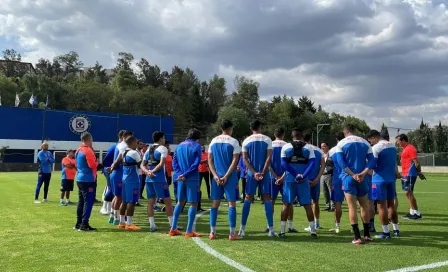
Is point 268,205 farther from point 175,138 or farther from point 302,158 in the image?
point 175,138

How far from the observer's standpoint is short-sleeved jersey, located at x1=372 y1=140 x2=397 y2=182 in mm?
8609

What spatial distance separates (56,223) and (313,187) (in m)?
6.41

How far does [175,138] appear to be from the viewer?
75875 mm

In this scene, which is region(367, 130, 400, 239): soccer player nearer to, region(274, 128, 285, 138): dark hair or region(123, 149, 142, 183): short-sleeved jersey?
region(274, 128, 285, 138): dark hair

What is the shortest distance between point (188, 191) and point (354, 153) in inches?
133

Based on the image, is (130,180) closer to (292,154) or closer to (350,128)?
(292,154)

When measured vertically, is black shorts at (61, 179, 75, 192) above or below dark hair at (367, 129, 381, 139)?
below

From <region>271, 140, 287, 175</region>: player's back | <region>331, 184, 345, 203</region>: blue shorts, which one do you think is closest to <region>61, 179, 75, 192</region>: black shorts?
<region>271, 140, 287, 175</region>: player's back

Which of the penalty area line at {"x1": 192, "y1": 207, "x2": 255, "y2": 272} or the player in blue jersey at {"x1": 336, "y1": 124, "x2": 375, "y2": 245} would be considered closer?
the penalty area line at {"x1": 192, "y1": 207, "x2": 255, "y2": 272}

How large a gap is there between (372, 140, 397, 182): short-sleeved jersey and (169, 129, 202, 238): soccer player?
12.1 feet

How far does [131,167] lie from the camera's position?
9500 mm

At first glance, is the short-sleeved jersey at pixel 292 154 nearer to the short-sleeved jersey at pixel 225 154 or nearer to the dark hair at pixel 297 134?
the dark hair at pixel 297 134

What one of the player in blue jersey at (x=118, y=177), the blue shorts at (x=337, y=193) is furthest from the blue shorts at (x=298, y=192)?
the player in blue jersey at (x=118, y=177)

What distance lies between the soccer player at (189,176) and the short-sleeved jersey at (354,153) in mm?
2856
